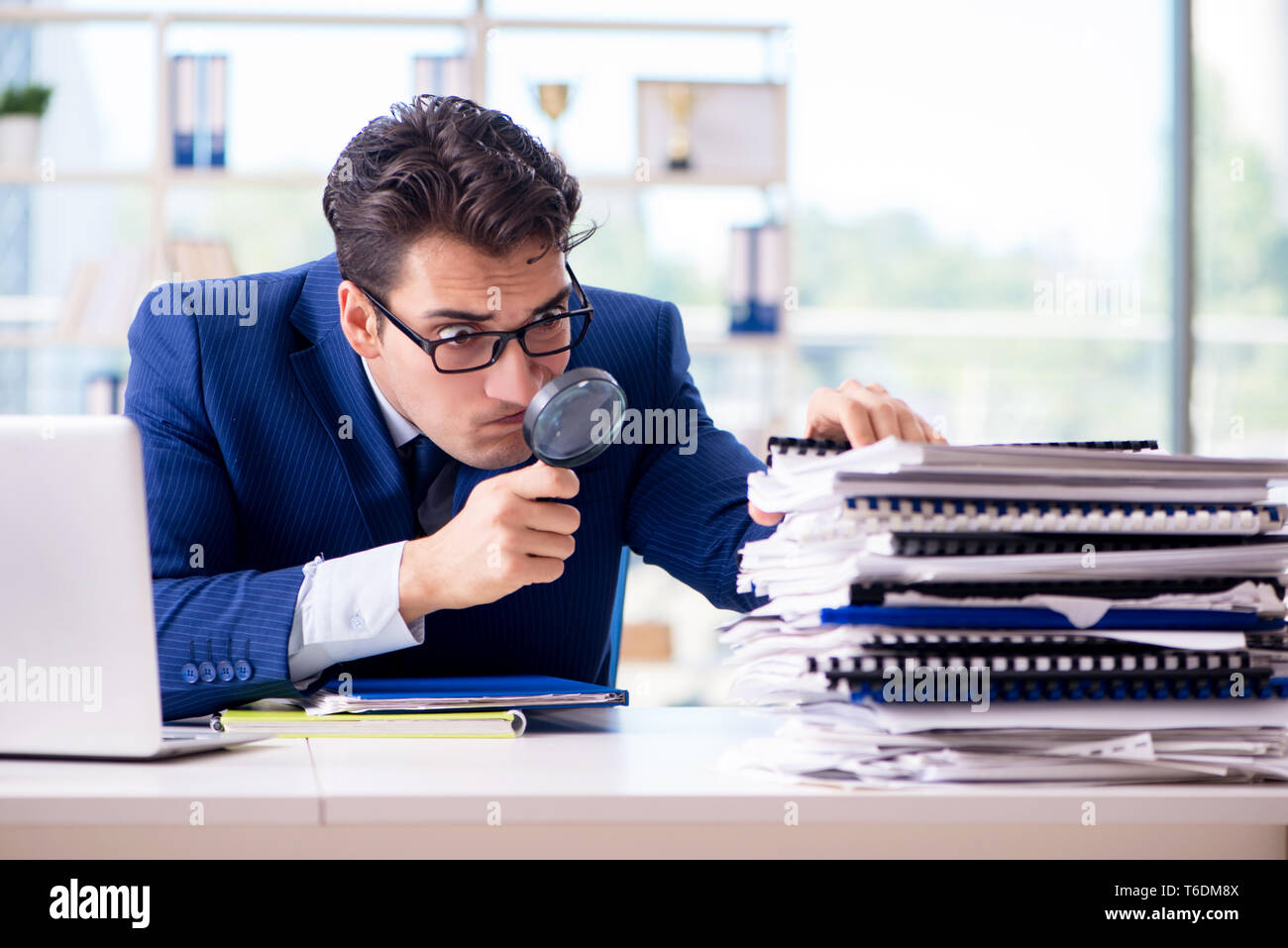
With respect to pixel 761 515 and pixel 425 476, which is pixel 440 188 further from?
pixel 761 515

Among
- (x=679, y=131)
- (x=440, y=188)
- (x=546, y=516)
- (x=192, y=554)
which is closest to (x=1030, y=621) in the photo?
(x=546, y=516)

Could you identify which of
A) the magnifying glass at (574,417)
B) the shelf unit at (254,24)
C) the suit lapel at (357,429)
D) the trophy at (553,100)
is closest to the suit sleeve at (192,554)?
the suit lapel at (357,429)

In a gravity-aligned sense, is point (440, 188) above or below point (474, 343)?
above

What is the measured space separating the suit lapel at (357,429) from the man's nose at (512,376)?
23 cm

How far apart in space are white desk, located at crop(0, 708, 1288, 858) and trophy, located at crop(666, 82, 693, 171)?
311cm

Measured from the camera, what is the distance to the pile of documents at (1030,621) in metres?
0.95

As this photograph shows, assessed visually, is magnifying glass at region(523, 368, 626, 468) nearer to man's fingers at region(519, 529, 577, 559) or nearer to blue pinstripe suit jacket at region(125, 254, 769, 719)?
man's fingers at region(519, 529, 577, 559)

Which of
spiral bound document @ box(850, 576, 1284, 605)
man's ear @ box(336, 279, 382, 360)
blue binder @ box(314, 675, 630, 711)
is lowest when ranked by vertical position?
blue binder @ box(314, 675, 630, 711)

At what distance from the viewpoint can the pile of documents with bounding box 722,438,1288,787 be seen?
95cm

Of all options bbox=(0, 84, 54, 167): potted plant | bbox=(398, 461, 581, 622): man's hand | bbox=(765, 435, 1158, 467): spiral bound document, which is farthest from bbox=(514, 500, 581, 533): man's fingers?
bbox=(0, 84, 54, 167): potted plant

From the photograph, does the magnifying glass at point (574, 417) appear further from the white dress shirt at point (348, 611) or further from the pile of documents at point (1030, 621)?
the white dress shirt at point (348, 611)

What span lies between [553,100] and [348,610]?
9.02 ft

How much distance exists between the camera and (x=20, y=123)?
150 inches
